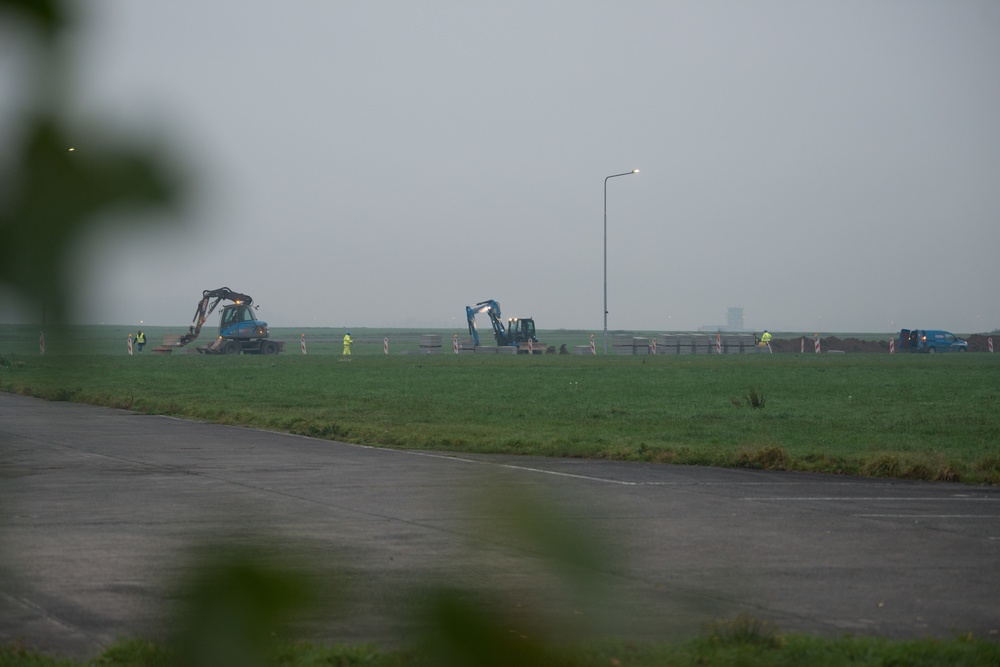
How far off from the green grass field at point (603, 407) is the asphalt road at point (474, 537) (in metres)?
0.34

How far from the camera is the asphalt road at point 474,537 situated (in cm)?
109

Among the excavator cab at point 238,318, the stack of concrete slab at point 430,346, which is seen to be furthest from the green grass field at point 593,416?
the stack of concrete slab at point 430,346

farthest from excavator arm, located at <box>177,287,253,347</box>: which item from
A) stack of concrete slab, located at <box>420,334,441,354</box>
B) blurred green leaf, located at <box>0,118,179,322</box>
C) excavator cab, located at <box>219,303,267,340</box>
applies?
stack of concrete slab, located at <box>420,334,441,354</box>

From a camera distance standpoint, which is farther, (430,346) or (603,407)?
(430,346)

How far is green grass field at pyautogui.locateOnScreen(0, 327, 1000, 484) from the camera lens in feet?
44.3

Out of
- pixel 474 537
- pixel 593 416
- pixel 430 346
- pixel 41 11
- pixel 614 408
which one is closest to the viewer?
pixel 41 11

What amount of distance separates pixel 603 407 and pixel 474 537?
23.1 meters

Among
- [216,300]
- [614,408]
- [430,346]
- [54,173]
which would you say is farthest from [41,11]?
[430,346]

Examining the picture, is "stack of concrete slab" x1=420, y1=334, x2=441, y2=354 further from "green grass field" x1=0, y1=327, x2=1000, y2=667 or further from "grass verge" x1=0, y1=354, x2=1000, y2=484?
"grass verge" x1=0, y1=354, x2=1000, y2=484

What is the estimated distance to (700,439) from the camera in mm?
17922

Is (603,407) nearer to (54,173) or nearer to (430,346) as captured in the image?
(54,173)

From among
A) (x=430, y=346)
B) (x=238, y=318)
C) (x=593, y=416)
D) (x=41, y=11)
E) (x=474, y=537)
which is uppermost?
(x=41, y=11)

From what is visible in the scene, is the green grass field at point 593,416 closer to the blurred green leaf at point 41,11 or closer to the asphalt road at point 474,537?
the asphalt road at point 474,537

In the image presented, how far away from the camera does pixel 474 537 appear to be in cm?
153
